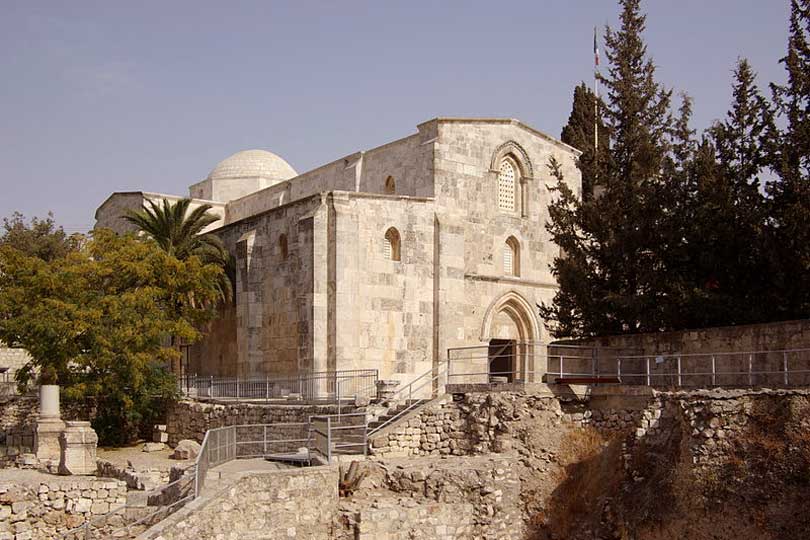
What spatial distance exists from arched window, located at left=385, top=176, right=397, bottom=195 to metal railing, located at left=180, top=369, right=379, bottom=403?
731 centimetres

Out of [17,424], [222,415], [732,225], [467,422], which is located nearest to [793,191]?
[732,225]

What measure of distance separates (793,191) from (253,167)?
2947 cm

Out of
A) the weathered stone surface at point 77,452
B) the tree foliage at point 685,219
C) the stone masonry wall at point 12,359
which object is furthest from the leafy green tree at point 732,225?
the stone masonry wall at point 12,359

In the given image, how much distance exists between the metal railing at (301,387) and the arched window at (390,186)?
7313mm

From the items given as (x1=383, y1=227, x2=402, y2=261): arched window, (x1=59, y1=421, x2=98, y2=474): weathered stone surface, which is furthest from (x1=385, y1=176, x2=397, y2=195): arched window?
(x1=59, y1=421, x2=98, y2=474): weathered stone surface

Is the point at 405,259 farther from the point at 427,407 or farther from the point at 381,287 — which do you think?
the point at 427,407

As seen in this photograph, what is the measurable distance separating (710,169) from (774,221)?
80.9 inches

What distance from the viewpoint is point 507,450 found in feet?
71.7

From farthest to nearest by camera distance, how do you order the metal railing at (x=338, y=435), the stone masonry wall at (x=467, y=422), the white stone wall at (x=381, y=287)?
the white stone wall at (x=381, y=287), the stone masonry wall at (x=467, y=422), the metal railing at (x=338, y=435)

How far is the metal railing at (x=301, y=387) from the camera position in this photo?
28.3 m

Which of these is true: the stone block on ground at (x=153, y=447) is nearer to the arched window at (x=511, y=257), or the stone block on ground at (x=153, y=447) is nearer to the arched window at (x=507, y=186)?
the arched window at (x=511, y=257)

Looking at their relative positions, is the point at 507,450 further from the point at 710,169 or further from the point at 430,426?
the point at 710,169

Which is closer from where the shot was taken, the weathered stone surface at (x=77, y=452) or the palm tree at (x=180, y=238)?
the weathered stone surface at (x=77, y=452)

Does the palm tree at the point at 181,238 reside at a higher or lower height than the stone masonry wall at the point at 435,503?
higher
